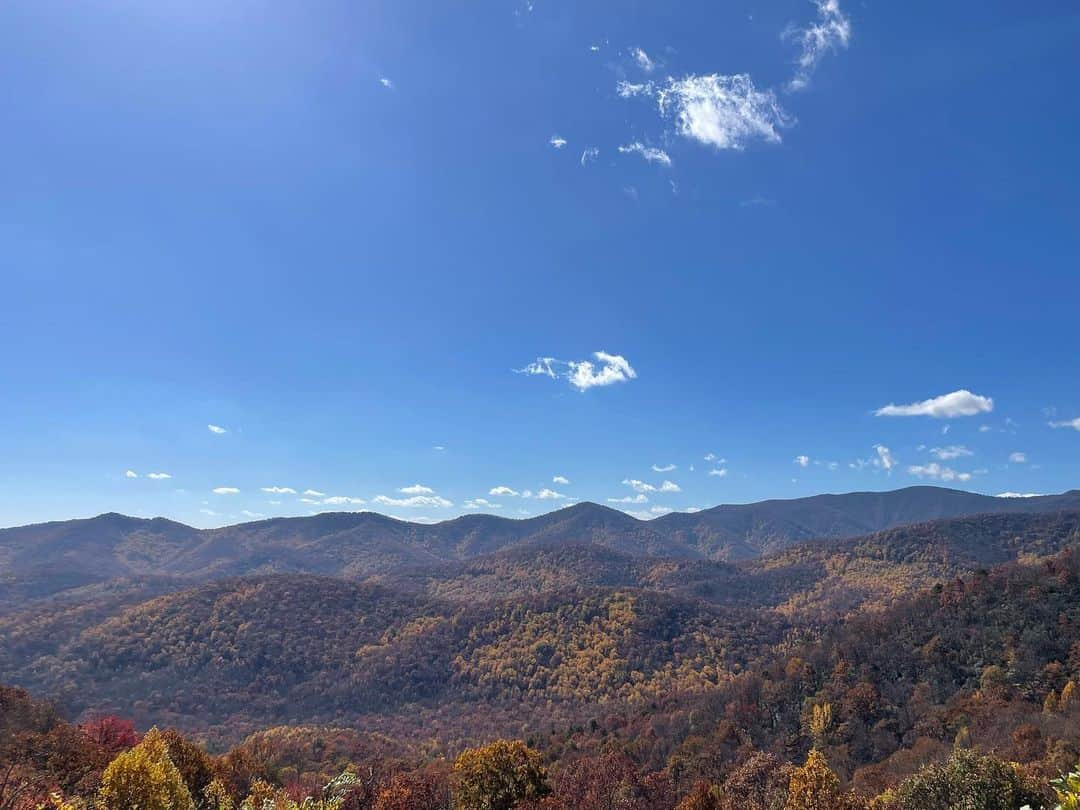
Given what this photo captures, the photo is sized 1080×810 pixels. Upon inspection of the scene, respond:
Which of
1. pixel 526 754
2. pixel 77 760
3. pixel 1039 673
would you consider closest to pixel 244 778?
pixel 77 760

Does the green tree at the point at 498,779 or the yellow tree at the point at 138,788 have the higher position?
the yellow tree at the point at 138,788

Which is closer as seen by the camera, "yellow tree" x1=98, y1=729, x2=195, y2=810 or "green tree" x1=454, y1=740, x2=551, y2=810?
"yellow tree" x1=98, y1=729, x2=195, y2=810

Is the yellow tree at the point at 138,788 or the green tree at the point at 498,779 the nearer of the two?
the yellow tree at the point at 138,788

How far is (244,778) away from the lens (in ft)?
259

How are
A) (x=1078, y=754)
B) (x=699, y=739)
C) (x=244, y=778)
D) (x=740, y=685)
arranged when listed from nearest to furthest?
(x=1078, y=754), (x=244, y=778), (x=699, y=739), (x=740, y=685)

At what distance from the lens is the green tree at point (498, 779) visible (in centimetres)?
5462

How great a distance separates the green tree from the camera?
54.6 meters

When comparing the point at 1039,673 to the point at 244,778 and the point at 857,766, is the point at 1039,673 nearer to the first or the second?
the point at 857,766

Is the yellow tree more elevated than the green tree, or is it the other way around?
the yellow tree

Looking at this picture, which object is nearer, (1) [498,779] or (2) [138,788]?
(2) [138,788]

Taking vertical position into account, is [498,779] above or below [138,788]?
below

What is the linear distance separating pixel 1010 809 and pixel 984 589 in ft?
418

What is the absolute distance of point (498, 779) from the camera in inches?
2192

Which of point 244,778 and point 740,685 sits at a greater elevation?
point 244,778
